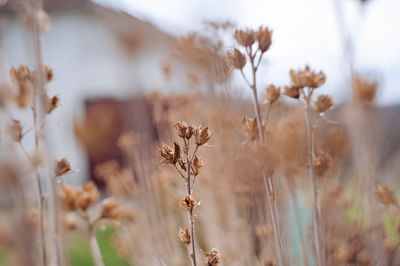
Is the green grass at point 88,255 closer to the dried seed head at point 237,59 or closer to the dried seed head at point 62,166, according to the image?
the dried seed head at point 62,166

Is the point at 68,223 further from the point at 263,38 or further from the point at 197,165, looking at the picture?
the point at 263,38

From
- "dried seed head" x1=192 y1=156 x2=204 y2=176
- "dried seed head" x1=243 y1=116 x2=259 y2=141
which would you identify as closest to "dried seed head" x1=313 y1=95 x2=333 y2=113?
"dried seed head" x1=243 y1=116 x2=259 y2=141

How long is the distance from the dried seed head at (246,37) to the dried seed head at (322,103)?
0.48ft

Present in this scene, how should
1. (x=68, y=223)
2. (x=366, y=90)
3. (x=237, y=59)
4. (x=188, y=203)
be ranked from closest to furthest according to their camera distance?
1. (x=188, y=203)
2. (x=237, y=59)
3. (x=68, y=223)
4. (x=366, y=90)

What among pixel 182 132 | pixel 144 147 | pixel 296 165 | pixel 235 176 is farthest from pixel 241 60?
pixel 144 147

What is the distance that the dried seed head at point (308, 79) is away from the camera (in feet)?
2.07

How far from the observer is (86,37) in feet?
20.0

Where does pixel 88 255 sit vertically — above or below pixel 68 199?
below

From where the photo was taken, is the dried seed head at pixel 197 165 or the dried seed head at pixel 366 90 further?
the dried seed head at pixel 366 90

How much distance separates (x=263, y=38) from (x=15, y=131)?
385mm

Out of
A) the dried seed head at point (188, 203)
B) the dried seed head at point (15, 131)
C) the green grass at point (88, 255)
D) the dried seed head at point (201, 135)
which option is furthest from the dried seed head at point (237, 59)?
the green grass at point (88, 255)

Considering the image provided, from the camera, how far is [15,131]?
57 centimetres

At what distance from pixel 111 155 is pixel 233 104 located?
3.00 m

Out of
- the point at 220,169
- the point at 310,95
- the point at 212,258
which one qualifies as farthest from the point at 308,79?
the point at 220,169
